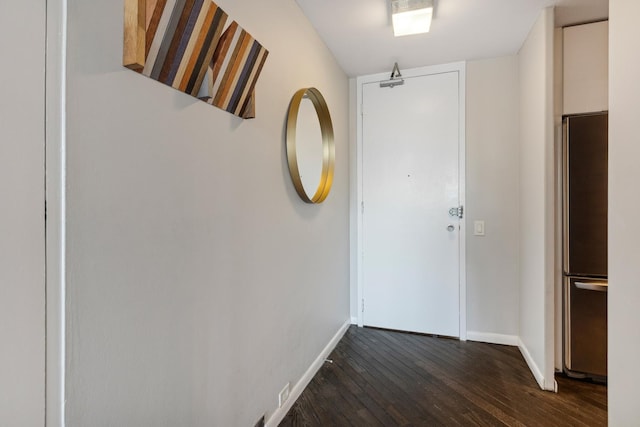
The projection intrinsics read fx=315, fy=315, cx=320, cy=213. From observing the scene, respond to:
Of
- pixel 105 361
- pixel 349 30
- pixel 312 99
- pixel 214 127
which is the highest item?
pixel 349 30

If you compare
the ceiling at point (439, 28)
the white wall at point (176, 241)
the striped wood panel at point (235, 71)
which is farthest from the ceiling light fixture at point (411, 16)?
the striped wood panel at point (235, 71)

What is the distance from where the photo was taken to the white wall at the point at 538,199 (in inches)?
77.1

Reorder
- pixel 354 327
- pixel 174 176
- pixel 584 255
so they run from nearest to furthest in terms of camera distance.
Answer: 1. pixel 174 176
2. pixel 584 255
3. pixel 354 327

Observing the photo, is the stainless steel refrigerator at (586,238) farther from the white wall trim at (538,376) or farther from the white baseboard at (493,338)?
the white baseboard at (493,338)

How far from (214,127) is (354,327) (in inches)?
93.7

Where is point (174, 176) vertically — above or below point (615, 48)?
below

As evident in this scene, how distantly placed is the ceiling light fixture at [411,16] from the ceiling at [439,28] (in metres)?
0.07

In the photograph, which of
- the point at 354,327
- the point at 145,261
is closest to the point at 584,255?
the point at 354,327

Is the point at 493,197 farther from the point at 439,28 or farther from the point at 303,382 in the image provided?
the point at 303,382

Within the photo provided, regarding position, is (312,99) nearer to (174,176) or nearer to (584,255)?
(174,176)

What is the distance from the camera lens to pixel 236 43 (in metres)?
1.17
